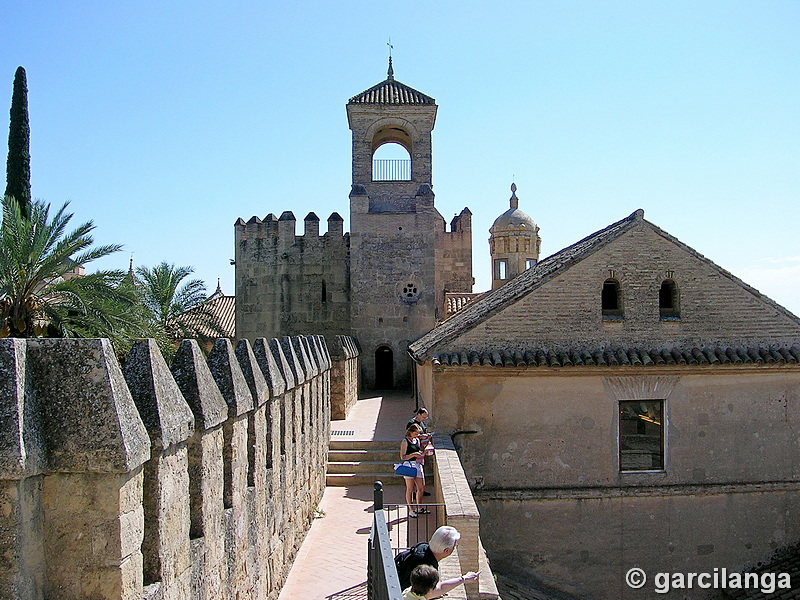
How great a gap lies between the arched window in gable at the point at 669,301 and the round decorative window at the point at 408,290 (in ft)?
45.0

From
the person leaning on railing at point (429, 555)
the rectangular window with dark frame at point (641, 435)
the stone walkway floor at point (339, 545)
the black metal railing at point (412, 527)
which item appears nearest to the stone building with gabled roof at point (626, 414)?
the rectangular window with dark frame at point (641, 435)

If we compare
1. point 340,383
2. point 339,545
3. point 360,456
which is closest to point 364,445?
point 360,456

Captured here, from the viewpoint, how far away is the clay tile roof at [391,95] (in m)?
25.7

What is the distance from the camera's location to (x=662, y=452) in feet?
37.7

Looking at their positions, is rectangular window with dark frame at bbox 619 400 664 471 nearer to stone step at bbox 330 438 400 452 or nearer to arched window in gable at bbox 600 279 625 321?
arched window in gable at bbox 600 279 625 321

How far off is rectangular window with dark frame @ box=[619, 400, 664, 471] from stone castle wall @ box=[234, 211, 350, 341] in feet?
52.1

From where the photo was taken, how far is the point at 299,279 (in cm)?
2667

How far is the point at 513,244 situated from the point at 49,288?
1805cm

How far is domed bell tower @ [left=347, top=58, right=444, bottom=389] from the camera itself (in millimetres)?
25062

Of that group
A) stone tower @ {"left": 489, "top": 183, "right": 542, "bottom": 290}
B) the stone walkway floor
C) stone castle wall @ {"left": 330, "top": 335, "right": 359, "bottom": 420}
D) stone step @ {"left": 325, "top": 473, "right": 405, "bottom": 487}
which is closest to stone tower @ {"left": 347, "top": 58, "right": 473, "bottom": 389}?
stone tower @ {"left": 489, "top": 183, "right": 542, "bottom": 290}

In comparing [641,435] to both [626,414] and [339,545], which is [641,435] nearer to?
[626,414]

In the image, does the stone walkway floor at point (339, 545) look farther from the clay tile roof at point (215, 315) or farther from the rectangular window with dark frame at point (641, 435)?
the clay tile roof at point (215, 315)

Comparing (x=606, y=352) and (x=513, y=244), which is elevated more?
(x=513, y=244)

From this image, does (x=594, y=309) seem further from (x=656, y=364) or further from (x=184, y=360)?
(x=184, y=360)
